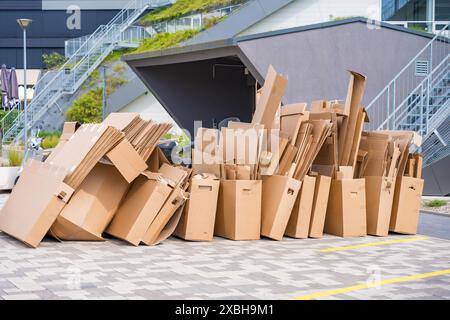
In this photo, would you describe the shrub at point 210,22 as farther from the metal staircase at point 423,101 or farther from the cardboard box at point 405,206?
the cardboard box at point 405,206

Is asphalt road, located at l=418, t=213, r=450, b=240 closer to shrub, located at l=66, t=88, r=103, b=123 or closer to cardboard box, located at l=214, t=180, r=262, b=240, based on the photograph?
cardboard box, located at l=214, t=180, r=262, b=240

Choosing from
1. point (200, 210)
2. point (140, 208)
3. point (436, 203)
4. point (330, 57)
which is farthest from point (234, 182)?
point (330, 57)

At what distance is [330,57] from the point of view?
49.4 ft

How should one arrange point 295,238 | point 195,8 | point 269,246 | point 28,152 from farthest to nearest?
1. point 195,8
2. point 28,152
3. point 295,238
4. point 269,246

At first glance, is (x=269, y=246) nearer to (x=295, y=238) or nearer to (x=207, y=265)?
(x=295, y=238)

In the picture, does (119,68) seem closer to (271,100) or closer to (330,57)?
(330,57)

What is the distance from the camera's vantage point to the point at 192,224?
345 inches

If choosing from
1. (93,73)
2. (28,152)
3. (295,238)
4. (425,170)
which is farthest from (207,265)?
(93,73)

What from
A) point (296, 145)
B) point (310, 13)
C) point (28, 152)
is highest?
point (310, 13)

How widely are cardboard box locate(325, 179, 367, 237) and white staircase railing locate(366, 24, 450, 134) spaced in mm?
4741

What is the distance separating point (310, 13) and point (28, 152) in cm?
1048

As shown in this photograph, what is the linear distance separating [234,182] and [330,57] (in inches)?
279

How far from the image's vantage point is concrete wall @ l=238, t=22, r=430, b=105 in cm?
1459

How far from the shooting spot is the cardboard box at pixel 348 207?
9.43 m
